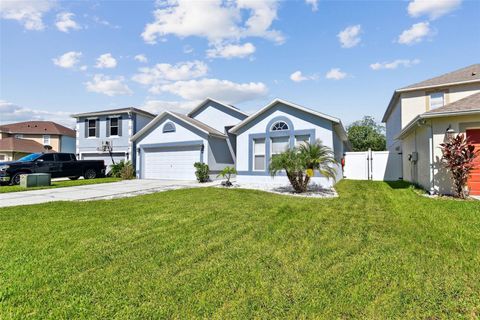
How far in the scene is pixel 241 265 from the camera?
3.50 m

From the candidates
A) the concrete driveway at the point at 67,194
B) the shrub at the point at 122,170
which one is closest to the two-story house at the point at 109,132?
the shrub at the point at 122,170

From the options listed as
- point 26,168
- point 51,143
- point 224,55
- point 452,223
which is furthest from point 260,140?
point 51,143

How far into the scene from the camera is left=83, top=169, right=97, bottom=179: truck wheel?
698 inches

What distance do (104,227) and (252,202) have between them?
4249 mm

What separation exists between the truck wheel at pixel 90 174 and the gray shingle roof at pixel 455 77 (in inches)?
882

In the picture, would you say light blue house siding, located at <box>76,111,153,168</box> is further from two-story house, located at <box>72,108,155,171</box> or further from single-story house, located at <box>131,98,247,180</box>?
single-story house, located at <box>131,98,247,180</box>

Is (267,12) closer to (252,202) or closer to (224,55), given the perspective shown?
(224,55)

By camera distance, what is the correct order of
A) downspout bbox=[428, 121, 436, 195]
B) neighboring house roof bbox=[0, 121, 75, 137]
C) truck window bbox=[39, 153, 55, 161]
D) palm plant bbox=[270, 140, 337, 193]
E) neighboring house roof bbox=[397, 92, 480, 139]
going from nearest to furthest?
neighboring house roof bbox=[397, 92, 480, 139] < downspout bbox=[428, 121, 436, 195] < palm plant bbox=[270, 140, 337, 193] < truck window bbox=[39, 153, 55, 161] < neighboring house roof bbox=[0, 121, 75, 137]

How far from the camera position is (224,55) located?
50.5ft

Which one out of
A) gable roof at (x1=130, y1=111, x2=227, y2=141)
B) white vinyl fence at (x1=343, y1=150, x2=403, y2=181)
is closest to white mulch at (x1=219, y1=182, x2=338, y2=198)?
gable roof at (x1=130, y1=111, x2=227, y2=141)

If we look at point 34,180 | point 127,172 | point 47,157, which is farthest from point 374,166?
point 47,157

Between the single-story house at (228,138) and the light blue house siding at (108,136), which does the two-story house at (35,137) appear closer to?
the light blue house siding at (108,136)

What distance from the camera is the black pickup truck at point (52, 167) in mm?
14383

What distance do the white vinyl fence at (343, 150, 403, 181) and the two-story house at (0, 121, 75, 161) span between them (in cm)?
3628
